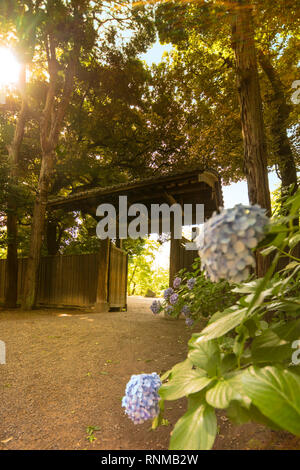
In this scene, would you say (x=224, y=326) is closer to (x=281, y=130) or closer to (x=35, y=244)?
(x=281, y=130)

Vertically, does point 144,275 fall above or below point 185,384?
below

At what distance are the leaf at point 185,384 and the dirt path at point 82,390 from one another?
1225 mm

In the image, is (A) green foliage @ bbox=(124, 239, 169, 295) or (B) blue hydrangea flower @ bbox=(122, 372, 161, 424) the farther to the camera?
(A) green foliage @ bbox=(124, 239, 169, 295)

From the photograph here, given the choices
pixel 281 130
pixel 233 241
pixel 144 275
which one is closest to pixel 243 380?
pixel 233 241

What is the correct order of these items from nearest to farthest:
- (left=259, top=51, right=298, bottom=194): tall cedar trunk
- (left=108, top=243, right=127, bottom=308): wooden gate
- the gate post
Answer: the gate post, (left=259, top=51, right=298, bottom=194): tall cedar trunk, (left=108, top=243, right=127, bottom=308): wooden gate

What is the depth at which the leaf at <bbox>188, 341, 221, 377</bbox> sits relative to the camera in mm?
822

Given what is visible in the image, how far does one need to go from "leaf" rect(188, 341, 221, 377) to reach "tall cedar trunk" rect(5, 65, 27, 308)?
9567 millimetres

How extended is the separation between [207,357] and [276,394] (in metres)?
0.27

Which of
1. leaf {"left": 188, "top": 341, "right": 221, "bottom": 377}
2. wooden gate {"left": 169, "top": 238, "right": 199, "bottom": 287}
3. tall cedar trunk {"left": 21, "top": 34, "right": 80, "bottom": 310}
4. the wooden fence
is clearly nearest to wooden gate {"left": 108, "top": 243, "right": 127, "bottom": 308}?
the wooden fence

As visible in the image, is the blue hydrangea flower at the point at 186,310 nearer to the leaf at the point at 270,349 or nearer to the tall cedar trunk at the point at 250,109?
the tall cedar trunk at the point at 250,109

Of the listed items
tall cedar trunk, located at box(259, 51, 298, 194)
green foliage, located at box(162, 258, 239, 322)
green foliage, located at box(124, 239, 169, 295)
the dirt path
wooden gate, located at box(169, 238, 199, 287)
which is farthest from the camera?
green foliage, located at box(124, 239, 169, 295)

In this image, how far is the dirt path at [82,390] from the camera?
1.92 m

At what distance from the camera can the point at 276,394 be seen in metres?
0.62

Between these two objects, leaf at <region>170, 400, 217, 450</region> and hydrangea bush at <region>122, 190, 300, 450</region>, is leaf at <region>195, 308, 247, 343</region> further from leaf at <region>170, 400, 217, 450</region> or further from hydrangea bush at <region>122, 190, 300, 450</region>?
leaf at <region>170, 400, 217, 450</region>
